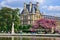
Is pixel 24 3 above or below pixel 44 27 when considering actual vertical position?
above

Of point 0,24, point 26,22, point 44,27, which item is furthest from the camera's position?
point 26,22

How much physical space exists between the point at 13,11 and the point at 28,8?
37455 mm

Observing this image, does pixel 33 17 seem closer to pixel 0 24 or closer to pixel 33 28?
pixel 33 28

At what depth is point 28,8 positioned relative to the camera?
125 m

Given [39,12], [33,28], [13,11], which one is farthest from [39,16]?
[13,11]

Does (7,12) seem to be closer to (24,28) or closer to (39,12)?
(24,28)

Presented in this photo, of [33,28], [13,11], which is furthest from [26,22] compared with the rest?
[13,11]

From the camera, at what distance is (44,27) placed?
331 feet

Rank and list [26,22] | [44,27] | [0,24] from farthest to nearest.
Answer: [26,22] → [44,27] → [0,24]

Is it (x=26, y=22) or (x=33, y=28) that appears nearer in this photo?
(x=33, y=28)

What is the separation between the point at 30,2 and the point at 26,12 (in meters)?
7.21

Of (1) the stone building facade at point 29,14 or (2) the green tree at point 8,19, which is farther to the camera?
(1) the stone building facade at point 29,14

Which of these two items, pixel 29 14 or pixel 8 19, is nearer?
pixel 8 19

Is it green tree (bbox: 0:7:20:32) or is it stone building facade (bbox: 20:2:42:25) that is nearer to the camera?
green tree (bbox: 0:7:20:32)
